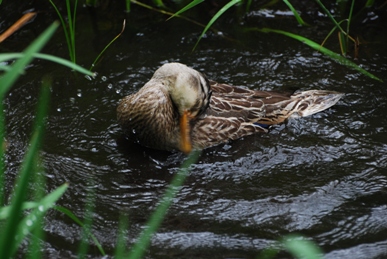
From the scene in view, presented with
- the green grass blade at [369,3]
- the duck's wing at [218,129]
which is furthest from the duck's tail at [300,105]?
the green grass blade at [369,3]

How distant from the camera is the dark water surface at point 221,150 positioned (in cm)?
444

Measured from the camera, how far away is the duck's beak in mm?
5410

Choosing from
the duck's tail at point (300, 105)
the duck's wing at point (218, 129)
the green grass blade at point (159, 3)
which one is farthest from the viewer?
the green grass blade at point (159, 3)

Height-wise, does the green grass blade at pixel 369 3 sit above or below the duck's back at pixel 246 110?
above

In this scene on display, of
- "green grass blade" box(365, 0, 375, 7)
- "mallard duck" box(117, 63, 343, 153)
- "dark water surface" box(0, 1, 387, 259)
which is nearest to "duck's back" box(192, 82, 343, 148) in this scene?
"mallard duck" box(117, 63, 343, 153)

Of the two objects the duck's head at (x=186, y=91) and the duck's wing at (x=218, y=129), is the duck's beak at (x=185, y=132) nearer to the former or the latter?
the duck's head at (x=186, y=91)

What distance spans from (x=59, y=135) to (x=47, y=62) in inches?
43.9

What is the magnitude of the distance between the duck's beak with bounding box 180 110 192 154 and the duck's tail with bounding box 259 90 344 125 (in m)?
0.83

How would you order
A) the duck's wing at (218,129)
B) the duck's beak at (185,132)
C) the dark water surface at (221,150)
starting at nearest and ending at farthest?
the dark water surface at (221,150), the duck's beak at (185,132), the duck's wing at (218,129)

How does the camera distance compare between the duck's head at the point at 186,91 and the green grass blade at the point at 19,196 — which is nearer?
the green grass blade at the point at 19,196

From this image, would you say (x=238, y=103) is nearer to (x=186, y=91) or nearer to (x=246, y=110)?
(x=246, y=110)

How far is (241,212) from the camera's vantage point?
4684mm

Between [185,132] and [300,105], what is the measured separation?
1267 mm

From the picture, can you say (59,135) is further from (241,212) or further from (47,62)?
(241,212)
